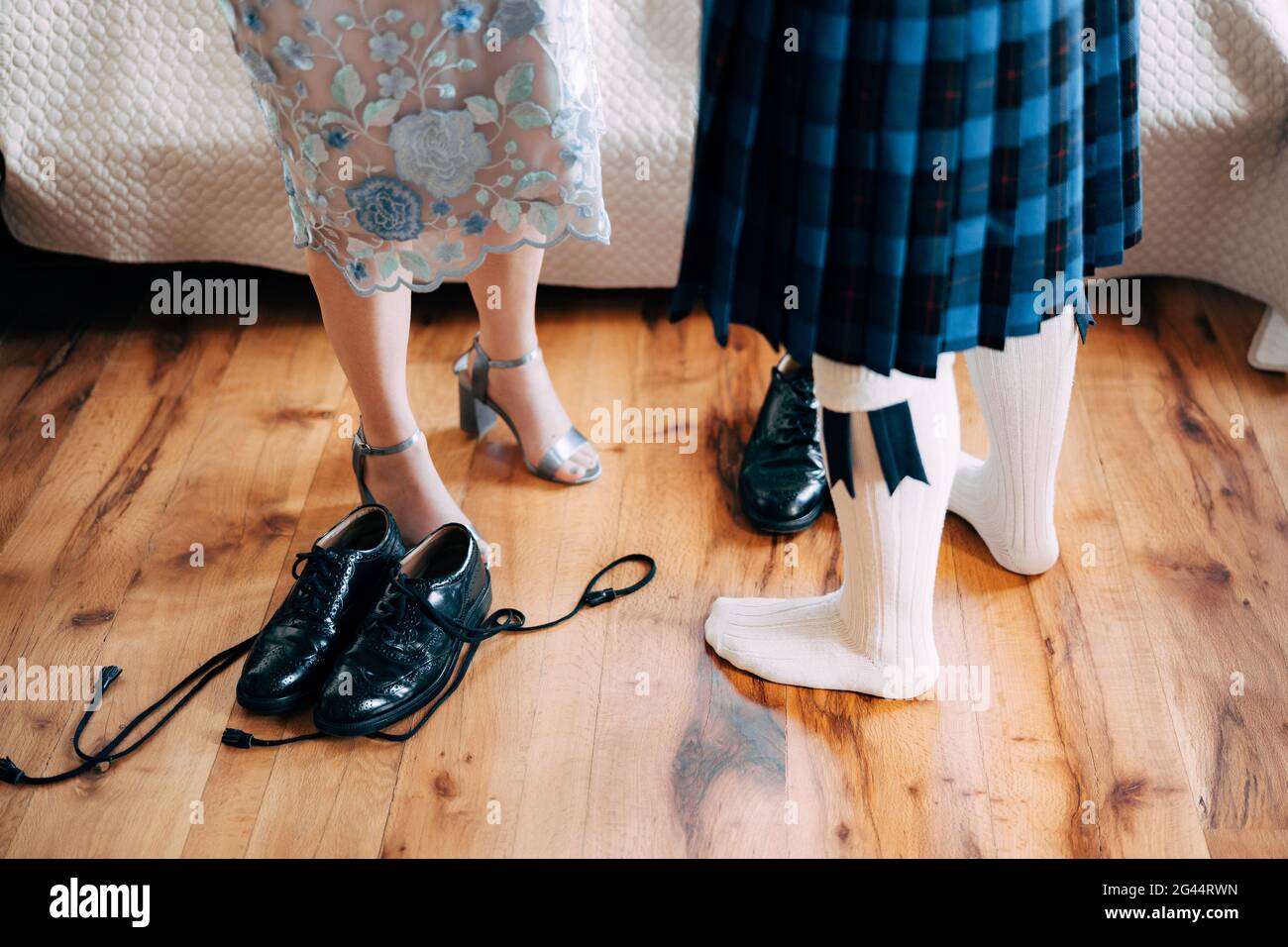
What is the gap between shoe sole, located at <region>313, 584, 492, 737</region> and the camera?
3.34 ft

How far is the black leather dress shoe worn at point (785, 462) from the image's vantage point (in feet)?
4.06

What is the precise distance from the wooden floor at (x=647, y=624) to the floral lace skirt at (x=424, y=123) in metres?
0.39

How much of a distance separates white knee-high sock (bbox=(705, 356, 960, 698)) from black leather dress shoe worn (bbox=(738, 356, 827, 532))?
146 mm

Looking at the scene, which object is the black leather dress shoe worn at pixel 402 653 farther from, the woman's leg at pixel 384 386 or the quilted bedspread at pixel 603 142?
the quilted bedspread at pixel 603 142

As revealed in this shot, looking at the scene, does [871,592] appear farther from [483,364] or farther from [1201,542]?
[483,364]

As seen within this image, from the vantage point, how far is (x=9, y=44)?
1443 millimetres

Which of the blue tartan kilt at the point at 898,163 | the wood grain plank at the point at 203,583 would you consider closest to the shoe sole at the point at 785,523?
the blue tartan kilt at the point at 898,163

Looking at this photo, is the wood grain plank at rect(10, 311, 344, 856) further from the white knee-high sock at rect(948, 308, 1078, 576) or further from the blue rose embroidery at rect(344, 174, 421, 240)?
the white knee-high sock at rect(948, 308, 1078, 576)

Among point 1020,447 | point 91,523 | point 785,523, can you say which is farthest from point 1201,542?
point 91,523

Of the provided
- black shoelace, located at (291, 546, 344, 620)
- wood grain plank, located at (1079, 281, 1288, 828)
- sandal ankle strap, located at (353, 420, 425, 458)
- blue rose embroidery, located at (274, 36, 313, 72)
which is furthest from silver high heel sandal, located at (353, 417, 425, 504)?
wood grain plank, located at (1079, 281, 1288, 828)

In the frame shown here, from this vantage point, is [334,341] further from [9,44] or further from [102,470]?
[9,44]

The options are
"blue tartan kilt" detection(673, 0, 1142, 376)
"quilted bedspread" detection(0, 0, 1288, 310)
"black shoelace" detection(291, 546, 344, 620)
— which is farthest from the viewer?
"quilted bedspread" detection(0, 0, 1288, 310)

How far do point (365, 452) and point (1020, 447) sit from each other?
69cm
